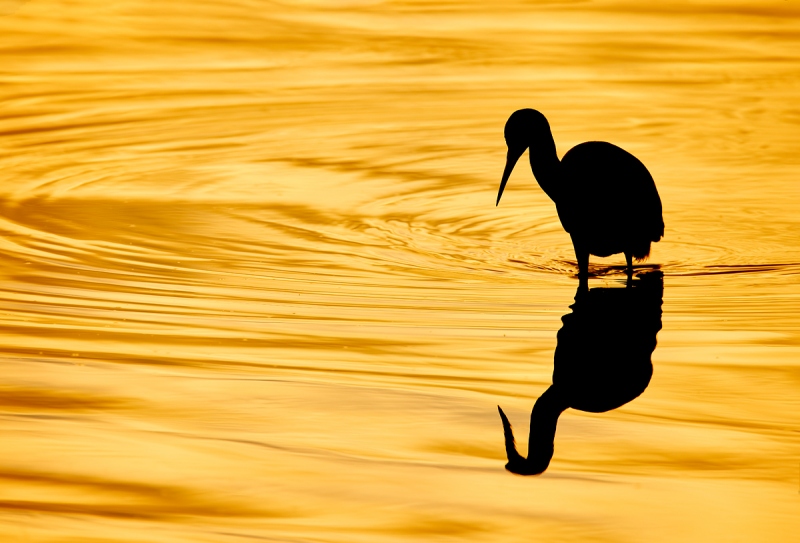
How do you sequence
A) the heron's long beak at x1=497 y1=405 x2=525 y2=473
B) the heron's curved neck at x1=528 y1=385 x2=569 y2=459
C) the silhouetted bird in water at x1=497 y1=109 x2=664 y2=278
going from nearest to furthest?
the heron's long beak at x1=497 y1=405 x2=525 y2=473
the heron's curved neck at x1=528 y1=385 x2=569 y2=459
the silhouetted bird in water at x1=497 y1=109 x2=664 y2=278

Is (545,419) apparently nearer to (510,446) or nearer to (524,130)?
(510,446)

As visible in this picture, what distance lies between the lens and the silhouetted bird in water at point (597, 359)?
592 cm

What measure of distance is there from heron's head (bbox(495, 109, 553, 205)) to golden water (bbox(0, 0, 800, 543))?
74 centimetres

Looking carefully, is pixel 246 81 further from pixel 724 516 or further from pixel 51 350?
pixel 724 516

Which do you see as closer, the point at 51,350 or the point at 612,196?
the point at 51,350

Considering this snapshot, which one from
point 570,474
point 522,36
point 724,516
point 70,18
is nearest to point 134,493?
point 570,474

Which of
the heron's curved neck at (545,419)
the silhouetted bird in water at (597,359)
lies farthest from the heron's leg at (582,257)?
the heron's curved neck at (545,419)

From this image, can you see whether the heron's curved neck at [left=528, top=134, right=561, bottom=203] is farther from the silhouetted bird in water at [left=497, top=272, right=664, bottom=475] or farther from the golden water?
the silhouetted bird in water at [left=497, top=272, right=664, bottom=475]

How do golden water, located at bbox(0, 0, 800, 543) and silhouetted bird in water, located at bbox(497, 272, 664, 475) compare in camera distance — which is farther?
silhouetted bird in water, located at bbox(497, 272, 664, 475)

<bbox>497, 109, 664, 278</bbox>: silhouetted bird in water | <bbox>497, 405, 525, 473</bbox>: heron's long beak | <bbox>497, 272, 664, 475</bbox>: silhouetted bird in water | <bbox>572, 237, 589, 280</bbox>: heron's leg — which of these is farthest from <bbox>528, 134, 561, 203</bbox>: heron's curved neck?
<bbox>497, 405, 525, 473</bbox>: heron's long beak

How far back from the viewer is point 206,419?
6176mm

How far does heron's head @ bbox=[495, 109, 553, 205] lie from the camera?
8867 millimetres

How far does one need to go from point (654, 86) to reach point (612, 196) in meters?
5.09

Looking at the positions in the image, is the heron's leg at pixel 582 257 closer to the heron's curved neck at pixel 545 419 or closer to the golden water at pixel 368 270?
the golden water at pixel 368 270
